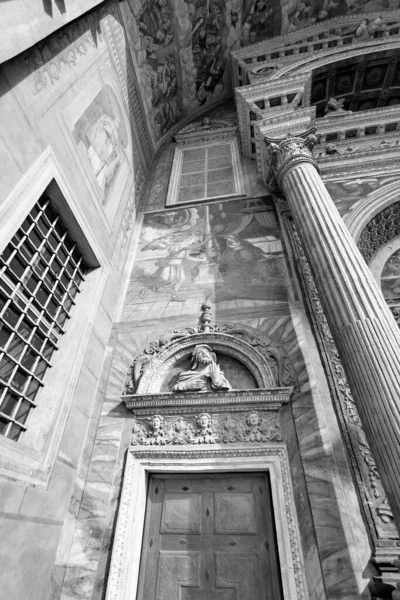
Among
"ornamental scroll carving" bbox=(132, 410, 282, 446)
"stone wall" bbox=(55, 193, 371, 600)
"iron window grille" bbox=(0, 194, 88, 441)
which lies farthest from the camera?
"ornamental scroll carving" bbox=(132, 410, 282, 446)

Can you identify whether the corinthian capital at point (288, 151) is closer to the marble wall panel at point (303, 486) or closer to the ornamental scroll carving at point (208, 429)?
the marble wall panel at point (303, 486)

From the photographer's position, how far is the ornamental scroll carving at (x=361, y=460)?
9.78 ft

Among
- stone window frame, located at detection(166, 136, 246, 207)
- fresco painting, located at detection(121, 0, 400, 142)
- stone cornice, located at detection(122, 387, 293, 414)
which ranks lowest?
stone cornice, located at detection(122, 387, 293, 414)

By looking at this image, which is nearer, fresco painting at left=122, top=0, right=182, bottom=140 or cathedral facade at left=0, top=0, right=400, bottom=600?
cathedral facade at left=0, top=0, right=400, bottom=600

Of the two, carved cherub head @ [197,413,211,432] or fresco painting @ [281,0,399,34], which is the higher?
fresco painting @ [281,0,399,34]

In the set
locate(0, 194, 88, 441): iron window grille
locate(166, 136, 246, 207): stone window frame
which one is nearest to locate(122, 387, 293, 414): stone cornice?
locate(0, 194, 88, 441): iron window grille

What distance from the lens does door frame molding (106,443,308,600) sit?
3.18 m

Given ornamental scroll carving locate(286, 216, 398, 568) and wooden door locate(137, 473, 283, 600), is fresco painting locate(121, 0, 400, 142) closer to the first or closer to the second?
ornamental scroll carving locate(286, 216, 398, 568)

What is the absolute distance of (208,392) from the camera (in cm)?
426

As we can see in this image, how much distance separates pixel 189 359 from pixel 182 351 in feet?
0.50

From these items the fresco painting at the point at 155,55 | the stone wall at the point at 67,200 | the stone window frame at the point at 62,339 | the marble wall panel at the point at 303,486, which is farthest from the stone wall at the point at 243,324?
the fresco painting at the point at 155,55

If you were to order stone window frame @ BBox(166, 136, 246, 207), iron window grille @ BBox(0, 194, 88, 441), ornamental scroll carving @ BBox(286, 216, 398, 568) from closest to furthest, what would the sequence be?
ornamental scroll carving @ BBox(286, 216, 398, 568) → iron window grille @ BBox(0, 194, 88, 441) → stone window frame @ BBox(166, 136, 246, 207)

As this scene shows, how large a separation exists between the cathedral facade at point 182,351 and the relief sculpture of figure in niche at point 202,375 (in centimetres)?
2

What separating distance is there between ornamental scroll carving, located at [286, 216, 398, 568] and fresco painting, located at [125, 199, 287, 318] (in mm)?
1166
